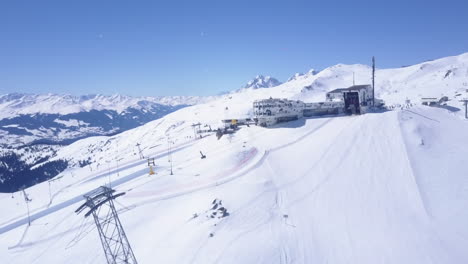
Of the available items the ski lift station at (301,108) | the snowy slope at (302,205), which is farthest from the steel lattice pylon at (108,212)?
the ski lift station at (301,108)

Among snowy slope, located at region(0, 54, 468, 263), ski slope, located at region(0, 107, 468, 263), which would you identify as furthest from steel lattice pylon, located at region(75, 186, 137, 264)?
ski slope, located at region(0, 107, 468, 263)

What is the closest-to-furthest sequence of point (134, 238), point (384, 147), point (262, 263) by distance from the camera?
point (262, 263)
point (134, 238)
point (384, 147)

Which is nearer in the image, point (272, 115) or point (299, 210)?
point (299, 210)

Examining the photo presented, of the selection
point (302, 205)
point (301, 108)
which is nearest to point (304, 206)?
point (302, 205)

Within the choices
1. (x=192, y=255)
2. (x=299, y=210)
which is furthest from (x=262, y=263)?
(x=299, y=210)

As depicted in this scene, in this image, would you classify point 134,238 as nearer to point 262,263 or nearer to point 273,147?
point 262,263

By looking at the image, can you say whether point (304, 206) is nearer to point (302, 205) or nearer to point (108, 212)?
point (302, 205)
